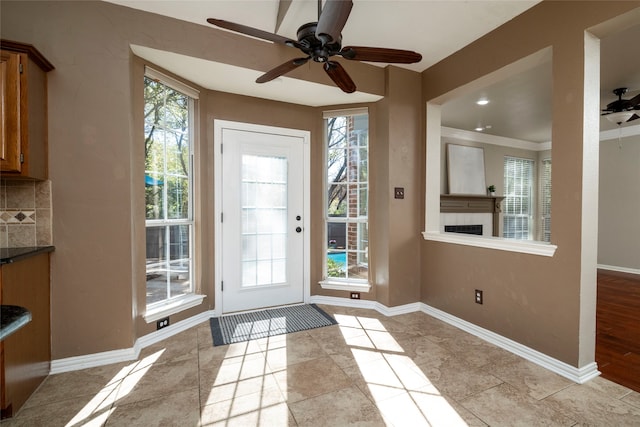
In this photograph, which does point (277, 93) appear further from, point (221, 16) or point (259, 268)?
point (259, 268)

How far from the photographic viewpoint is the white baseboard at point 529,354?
2.01 meters

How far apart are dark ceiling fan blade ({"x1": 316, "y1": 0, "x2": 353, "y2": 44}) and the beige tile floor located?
6.76ft

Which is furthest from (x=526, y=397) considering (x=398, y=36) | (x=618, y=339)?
(x=398, y=36)

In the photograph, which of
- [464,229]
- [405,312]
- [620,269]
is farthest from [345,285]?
[620,269]

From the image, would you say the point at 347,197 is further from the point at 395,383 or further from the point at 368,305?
the point at 395,383

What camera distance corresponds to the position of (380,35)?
266 centimetres

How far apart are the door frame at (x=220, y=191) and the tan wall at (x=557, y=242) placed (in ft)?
5.97

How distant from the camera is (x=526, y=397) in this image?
1.83m

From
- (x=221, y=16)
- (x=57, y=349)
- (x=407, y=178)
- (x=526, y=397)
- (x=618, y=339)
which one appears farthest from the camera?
(x=407, y=178)

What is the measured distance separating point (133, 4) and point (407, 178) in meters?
2.87

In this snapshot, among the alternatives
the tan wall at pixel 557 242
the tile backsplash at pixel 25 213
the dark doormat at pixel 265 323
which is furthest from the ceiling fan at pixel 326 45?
the dark doormat at pixel 265 323

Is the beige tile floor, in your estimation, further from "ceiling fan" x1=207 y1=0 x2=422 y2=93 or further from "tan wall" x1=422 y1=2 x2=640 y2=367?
"ceiling fan" x1=207 y1=0 x2=422 y2=93

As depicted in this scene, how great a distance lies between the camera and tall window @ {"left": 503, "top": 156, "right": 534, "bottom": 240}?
6320 millimetres

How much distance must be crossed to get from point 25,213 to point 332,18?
2383 millimetres
